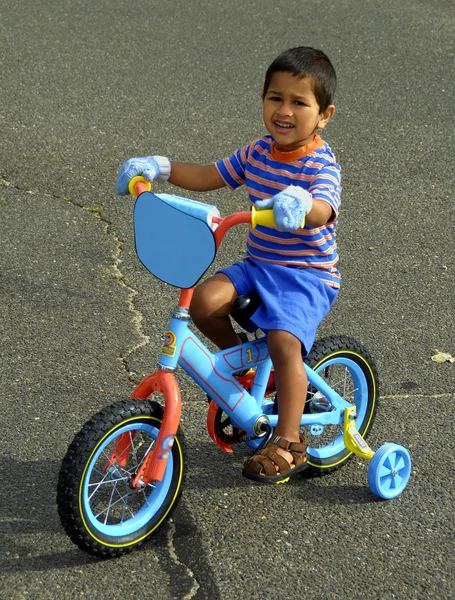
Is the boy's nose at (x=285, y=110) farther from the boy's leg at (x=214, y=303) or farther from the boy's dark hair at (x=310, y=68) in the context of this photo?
the boy's leg at (x=214, y=303)

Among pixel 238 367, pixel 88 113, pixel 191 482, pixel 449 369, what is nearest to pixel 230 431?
pixel 191 482

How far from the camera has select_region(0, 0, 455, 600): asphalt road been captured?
3.39 meters

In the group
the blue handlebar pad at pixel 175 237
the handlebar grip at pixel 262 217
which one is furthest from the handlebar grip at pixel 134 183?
the handlebar grip at pixel 262 217

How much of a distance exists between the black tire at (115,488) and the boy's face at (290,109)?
1.08 meters

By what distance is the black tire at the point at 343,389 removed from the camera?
12.6ft

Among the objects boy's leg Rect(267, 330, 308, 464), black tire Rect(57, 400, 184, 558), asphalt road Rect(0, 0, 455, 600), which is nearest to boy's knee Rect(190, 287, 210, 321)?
boy's leg Rect(267, 330, 308, 464)

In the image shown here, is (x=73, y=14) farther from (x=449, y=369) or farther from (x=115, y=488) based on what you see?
(x=115, y=488)

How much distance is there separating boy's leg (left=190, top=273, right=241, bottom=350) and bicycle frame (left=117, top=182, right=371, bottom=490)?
98mm

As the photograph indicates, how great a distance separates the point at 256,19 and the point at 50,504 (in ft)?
23.5

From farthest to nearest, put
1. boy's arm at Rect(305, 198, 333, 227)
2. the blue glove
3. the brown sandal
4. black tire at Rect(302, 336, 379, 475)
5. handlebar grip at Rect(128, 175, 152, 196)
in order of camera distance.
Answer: black tire at Rect(302, 336, 379, 475)
the brown sandal
handlebar grip at Rect(128, 175, 152, 196)
boy's arm at Rect(305, 198, 333, 227)
the blue glove

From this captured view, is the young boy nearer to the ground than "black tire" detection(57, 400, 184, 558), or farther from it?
farther from it

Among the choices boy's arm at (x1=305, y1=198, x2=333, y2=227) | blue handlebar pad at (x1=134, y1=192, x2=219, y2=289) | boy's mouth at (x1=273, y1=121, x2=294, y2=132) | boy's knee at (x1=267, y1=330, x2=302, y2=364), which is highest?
boy's mouth at (x1=273, y1=121, x2=294, y2=132)

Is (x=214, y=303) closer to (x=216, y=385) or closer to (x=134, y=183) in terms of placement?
(x=216, y=385)

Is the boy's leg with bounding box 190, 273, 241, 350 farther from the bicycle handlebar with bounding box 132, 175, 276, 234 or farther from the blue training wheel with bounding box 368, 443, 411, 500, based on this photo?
the blue training wheel with bounding box 368, 443, 411, 500
